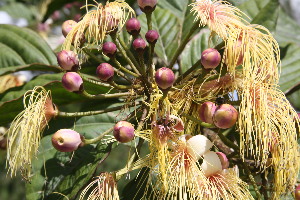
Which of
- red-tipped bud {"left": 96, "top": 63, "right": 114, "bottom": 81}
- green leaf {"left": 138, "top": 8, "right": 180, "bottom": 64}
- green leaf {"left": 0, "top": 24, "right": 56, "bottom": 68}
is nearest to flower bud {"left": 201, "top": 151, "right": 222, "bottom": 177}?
red-tipped bud {"left": 96, "top": 63, "right": 114, "bottom": 81}

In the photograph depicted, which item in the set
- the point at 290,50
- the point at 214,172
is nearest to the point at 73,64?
the point at 214,172

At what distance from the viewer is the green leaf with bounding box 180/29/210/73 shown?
6.00 feet

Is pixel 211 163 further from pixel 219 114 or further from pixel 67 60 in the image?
pixel 67 60

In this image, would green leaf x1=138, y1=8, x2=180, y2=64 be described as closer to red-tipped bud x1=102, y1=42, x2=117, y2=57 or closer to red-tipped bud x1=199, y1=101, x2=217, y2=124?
red-tipped bud x1=102, y1=42, x2=117, y2=57

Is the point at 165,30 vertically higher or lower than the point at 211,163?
higher

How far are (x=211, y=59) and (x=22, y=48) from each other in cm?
94

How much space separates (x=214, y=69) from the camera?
55.6 inches

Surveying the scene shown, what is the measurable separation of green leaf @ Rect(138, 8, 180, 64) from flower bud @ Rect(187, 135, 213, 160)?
0.68 meters

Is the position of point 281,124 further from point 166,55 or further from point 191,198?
point 166,55

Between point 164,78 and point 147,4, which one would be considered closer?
point 164,78

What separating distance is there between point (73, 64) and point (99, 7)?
0.22 meters

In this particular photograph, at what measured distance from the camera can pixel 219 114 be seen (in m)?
1.23

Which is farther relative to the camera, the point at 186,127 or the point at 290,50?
the point at 290,50

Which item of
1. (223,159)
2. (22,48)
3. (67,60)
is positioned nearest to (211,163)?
(223,159)
